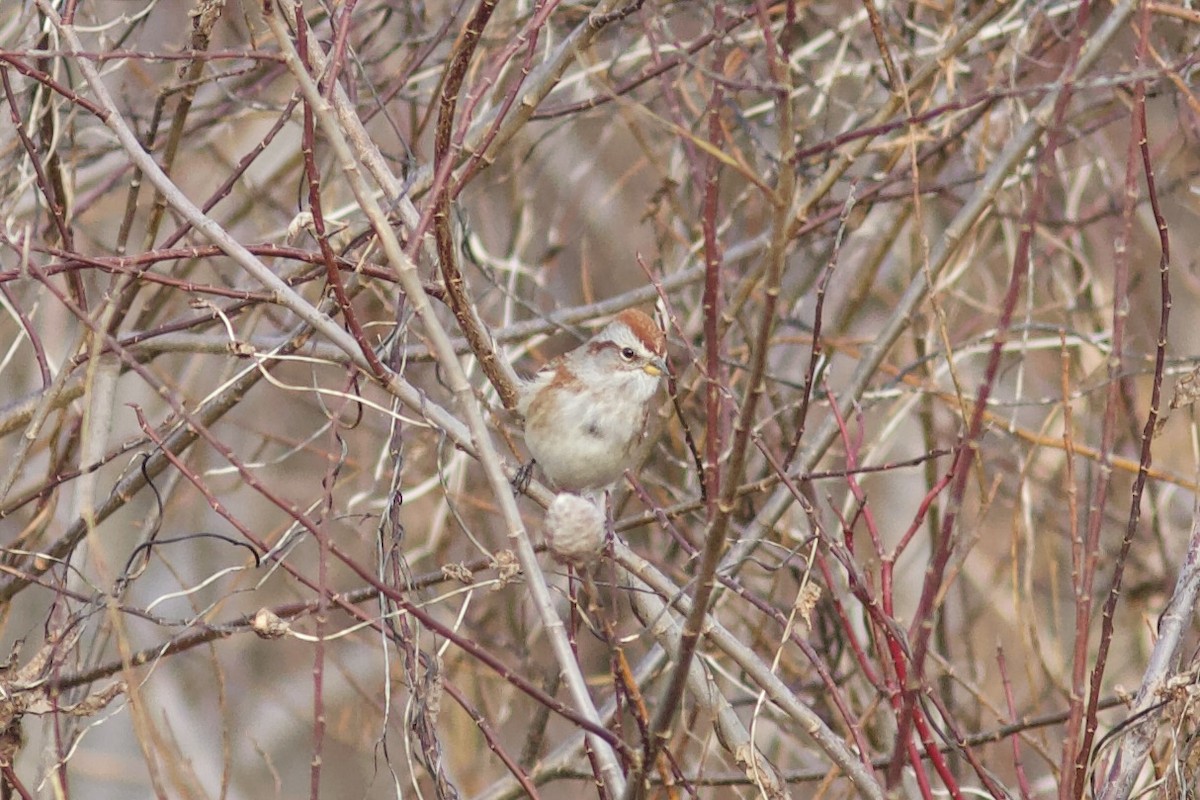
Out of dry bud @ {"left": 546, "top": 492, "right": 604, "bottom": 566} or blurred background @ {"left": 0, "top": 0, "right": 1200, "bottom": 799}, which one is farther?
blurred background @ {"left": 0, "top": 0, "right": 1200, "bottom": 799}

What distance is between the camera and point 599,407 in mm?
3730

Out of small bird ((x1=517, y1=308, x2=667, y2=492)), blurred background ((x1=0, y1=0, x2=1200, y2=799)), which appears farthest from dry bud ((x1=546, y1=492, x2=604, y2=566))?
small bird ((x1=517, y1=308, x2=667, y2=492))

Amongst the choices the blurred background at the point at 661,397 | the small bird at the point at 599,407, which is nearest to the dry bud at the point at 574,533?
the blurred background at the point at 661,397

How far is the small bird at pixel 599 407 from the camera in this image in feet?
12.2

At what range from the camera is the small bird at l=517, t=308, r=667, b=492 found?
3.72m

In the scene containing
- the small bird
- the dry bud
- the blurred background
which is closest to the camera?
the dry bud

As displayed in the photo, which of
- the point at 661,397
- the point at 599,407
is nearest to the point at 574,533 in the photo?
the point at 599,407

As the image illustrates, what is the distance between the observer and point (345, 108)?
3066 millimetres

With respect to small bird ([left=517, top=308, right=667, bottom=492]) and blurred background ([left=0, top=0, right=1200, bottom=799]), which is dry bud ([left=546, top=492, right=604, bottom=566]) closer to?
blurred background ([left=0, top=0, right=1200, bottom=799])

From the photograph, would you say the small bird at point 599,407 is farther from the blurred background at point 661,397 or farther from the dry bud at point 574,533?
the dry bud at point 574,533

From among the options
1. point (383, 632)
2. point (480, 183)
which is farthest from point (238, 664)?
point (383, 632)

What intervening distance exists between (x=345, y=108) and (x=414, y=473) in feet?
12.8

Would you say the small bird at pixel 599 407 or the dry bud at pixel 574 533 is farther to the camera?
the small bird at pixel 599 407

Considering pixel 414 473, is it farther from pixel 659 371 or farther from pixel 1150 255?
pixel 1150 255
